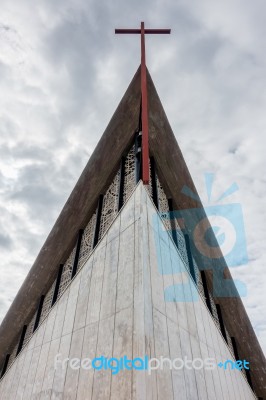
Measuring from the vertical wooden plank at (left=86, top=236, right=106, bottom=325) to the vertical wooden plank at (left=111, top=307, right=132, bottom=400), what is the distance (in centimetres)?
38

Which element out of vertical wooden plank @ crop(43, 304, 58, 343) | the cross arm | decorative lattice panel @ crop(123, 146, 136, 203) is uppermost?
the cross arm

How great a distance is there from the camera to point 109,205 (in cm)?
393

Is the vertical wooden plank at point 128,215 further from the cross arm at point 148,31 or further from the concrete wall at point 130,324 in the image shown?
the cross arm at point 148,31

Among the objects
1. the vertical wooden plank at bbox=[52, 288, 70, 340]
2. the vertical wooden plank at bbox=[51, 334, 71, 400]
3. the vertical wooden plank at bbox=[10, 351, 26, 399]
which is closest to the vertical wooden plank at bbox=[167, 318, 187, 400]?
the vertical wooden plank at bbox=[51, 334, 71, 400]

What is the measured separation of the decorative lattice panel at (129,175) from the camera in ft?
Answer: 11.0

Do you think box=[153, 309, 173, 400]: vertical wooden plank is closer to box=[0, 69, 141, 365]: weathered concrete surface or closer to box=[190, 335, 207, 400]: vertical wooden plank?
box=[190, 335, 207, 400]: vertical wooden plank

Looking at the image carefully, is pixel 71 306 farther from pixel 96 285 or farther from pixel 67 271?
pixel 67 271

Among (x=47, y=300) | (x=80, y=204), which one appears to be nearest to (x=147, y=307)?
(x=80, y=204)

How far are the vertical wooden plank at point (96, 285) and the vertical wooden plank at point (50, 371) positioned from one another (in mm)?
736

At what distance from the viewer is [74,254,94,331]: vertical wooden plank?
2559 millimetres

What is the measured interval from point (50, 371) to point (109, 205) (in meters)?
2.16

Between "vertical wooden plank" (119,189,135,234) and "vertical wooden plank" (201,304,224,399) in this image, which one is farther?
"vertical wooden plank" (201,304,224,399)

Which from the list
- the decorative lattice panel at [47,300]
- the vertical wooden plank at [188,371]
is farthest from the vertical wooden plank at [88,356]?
the decorative lattice panel at [47,300]

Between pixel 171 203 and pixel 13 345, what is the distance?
5.67 m
